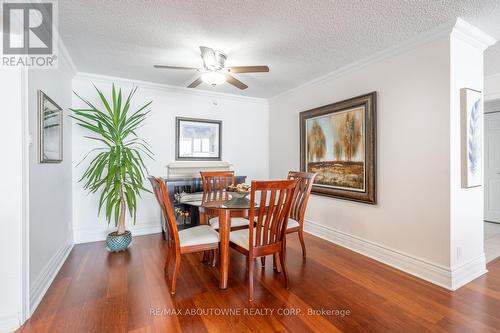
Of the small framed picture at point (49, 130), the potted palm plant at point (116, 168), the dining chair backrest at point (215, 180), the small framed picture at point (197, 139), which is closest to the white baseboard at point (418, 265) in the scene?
the dining chair backrest at point (215, 180)

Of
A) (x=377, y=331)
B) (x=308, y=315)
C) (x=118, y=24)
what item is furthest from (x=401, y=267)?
(x=118, y=24)

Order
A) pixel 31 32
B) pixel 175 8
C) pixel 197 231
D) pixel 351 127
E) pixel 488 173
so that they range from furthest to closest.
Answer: pixel 488 173, pixel 351 127, pixel 197 231, pixel 31 32, pixel 175 8

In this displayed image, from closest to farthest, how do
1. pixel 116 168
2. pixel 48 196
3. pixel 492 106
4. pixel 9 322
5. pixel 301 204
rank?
1. pixel 9 322
2. pixel 48 196
3. pixel 301 204
4. pixel 116 168
5. pixel 492 106

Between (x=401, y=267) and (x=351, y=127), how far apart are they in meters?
1.69

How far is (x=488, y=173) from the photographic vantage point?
452 centimetres

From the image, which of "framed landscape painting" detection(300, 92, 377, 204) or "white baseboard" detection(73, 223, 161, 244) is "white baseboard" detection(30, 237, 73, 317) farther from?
"framed landscape painting" detection(300, 92, 377, 204)

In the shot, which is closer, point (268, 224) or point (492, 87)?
point (268, 224)

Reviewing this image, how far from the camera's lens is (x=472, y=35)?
2.29 meters

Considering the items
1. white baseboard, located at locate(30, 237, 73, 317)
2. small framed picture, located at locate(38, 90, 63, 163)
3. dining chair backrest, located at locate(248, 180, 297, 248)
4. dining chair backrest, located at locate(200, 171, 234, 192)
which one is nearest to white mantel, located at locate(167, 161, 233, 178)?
dining chair backrest, located at locate(200, 171, 234, 192)

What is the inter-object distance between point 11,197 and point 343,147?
11.0 feet

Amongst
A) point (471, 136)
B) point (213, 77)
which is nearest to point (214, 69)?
point (213, 77)

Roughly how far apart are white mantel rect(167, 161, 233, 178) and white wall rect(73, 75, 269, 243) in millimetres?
142

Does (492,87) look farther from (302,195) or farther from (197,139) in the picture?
(197,139)

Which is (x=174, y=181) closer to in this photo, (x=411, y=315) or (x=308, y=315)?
(x=308, y=315)
